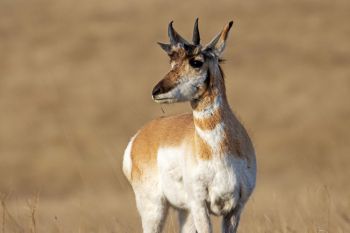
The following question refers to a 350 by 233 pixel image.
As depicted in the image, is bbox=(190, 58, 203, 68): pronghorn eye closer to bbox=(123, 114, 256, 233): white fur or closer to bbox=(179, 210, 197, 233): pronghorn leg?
bbox=(123, 114, 256, 233): white fur

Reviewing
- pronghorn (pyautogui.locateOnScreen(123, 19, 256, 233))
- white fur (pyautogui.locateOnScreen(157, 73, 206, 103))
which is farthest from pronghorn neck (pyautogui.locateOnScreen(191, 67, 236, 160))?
→ white fur (pyautogui.locateOnScreen(157, 73, 206, 103))

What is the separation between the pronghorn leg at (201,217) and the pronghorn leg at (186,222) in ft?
3.14

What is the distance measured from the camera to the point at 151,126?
11.0 meters

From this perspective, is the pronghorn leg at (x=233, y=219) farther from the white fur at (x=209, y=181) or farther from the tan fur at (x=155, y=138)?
the tan fur at (x=155, y=138)

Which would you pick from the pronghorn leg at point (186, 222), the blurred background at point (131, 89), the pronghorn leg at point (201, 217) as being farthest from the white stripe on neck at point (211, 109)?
the blurred background at point (131, 89)

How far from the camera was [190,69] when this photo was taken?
9.36m

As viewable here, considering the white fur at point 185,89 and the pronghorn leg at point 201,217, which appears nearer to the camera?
the white fur at point 185,89

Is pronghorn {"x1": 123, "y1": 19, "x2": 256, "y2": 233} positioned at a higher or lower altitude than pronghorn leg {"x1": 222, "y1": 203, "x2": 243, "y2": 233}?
higher

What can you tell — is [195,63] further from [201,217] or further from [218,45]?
[201,217]

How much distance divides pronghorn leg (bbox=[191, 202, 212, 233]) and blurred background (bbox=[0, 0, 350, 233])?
6438 mm

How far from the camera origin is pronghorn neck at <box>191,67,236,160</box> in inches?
373

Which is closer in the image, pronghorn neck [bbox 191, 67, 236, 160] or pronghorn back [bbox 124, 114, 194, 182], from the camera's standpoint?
pronghorn neck [bbox 191, 67, 236, 160]

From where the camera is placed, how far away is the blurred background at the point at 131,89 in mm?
28531

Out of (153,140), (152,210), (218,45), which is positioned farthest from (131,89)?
(218,45)
